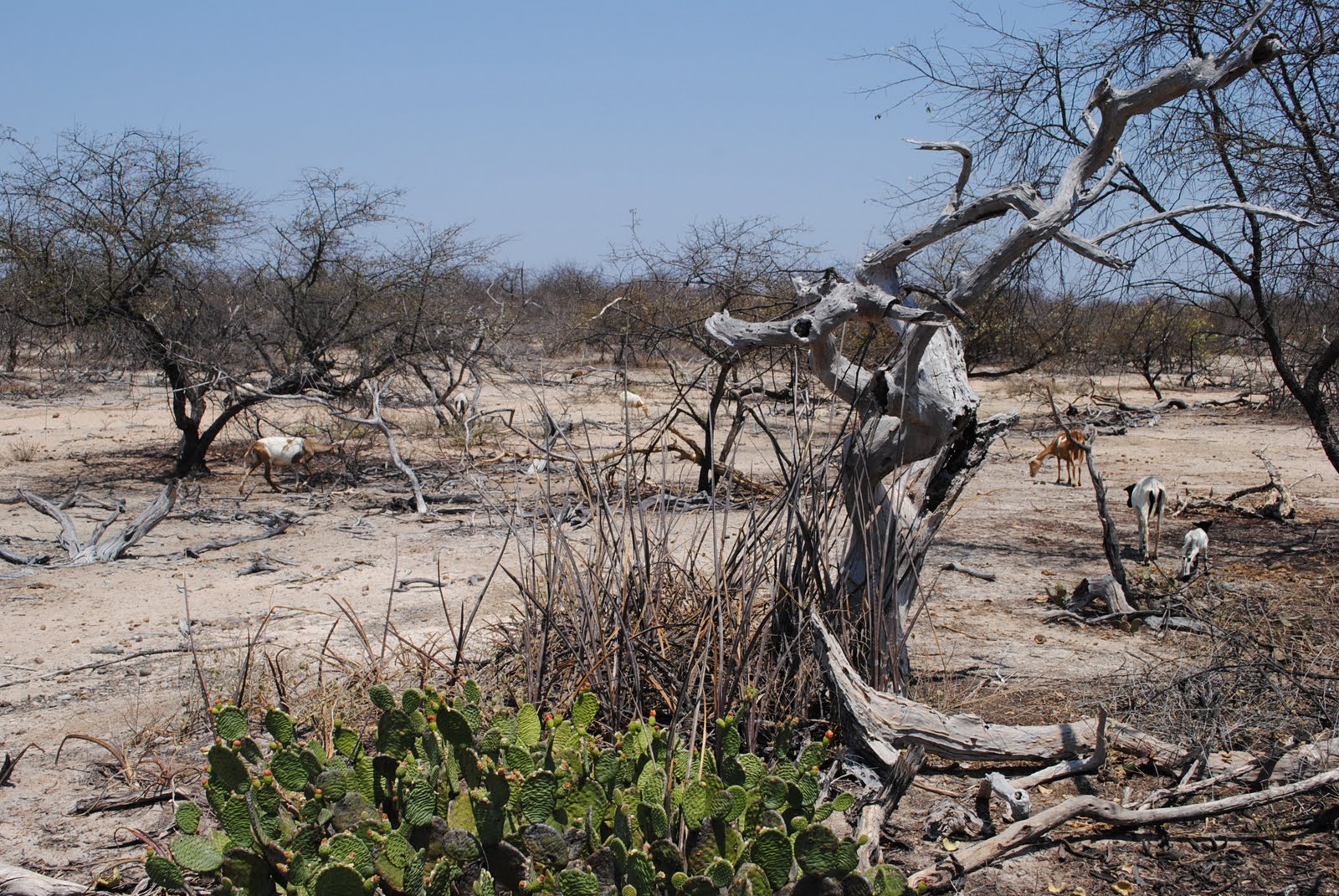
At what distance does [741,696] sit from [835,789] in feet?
1.41

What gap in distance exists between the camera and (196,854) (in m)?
2.72

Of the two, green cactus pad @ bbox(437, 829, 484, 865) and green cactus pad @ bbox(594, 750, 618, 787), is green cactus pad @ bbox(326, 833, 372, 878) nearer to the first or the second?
green cactus pad @ bbox(437, 829, 484, 865)

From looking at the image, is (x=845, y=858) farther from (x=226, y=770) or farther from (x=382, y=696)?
(x=226, y=770)

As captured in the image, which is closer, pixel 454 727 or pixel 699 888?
pixel 699 888

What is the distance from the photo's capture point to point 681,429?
1628 centimetres

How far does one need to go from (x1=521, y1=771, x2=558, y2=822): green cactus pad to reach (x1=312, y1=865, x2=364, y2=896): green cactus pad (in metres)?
0.42

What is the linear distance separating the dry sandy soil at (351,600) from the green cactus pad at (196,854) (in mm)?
813

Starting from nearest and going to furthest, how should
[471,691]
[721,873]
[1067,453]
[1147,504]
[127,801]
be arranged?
[721,873]
[471,691]
[127,801]
[1147,504]
[1067,453]

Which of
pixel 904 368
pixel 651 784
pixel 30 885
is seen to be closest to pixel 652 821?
pixel 651 784

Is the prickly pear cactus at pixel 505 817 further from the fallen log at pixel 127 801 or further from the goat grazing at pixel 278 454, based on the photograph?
the goat grazing at pixel 278 454

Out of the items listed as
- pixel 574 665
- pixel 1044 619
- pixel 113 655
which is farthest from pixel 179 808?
pixel 1044 619

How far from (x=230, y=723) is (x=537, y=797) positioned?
1.02m

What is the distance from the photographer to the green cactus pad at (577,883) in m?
2.48

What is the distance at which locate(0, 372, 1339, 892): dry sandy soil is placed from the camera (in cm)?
362
